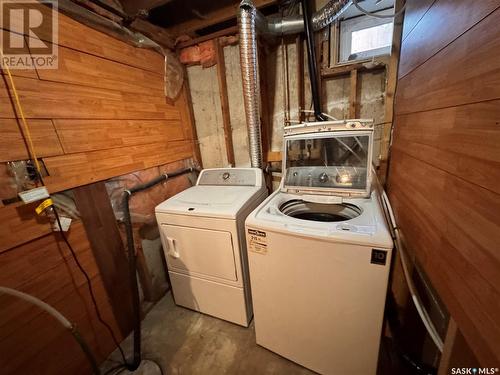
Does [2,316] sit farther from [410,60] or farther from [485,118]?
[410,60]

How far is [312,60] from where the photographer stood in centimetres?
171

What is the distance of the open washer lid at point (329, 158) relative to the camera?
135 centimetres

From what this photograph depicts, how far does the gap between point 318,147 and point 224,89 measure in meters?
1.09

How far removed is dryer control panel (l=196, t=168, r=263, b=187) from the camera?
173 centimetres

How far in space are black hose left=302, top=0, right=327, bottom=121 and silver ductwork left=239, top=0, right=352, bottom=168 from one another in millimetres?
64

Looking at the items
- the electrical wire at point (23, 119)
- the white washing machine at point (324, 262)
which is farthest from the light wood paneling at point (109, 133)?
the white washing machine at point (324, 262)

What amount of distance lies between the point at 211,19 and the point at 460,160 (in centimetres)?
207

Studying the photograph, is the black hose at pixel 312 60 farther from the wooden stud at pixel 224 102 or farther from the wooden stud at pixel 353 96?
the wooden stud at pixel 224 102

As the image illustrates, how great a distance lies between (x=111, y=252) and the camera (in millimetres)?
1502

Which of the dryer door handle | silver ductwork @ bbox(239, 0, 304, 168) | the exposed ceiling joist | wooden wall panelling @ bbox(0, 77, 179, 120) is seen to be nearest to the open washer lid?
silver ductwork @ bbox(239, 0, 304, 168)

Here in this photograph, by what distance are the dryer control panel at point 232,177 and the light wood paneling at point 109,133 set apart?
0.55m

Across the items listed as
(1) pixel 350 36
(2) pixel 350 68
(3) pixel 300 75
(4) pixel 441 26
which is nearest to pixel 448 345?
(4) pixel 441 26

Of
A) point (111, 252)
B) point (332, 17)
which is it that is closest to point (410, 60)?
point (332, 17)

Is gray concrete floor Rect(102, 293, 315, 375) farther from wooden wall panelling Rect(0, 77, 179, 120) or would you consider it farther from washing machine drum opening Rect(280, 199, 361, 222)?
wooden wall panelling Rect(0, 77, 179, 120)
